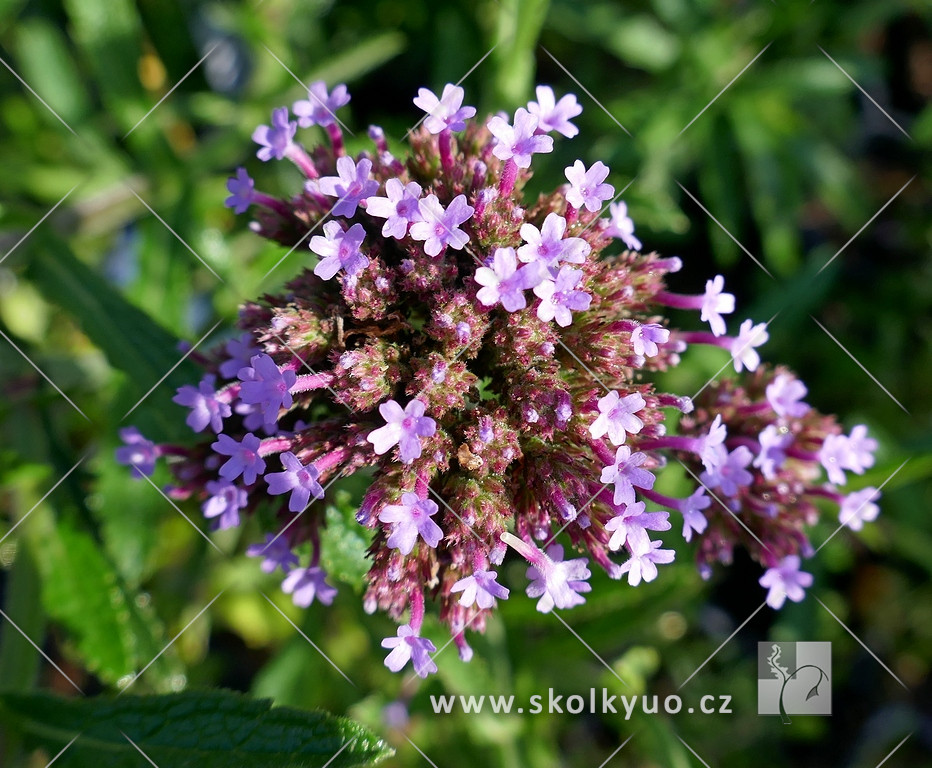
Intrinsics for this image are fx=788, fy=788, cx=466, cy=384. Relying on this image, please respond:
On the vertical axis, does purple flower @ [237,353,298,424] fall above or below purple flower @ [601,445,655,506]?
below

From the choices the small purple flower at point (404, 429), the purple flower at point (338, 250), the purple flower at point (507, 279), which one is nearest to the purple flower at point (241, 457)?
the small purple flower at point (404, 429)

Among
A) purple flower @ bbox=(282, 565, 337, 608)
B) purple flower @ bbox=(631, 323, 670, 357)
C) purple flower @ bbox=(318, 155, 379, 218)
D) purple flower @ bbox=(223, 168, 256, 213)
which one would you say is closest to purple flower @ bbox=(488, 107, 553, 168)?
purple flower @ bbox=(318, 155, 379, 218)

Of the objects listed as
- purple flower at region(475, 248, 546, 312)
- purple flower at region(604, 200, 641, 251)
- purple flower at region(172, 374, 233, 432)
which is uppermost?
purple flower at region(604, 200, 641, 251)

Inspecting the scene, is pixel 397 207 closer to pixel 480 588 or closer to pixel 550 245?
pixel 550 245

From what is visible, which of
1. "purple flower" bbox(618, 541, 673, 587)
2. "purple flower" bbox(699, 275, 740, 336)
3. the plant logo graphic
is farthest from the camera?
the plant logo graphic

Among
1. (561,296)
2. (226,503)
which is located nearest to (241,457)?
(226,503)

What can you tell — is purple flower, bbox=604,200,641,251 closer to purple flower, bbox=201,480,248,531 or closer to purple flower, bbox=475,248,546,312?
purple flower, bbox=475,248,546,312

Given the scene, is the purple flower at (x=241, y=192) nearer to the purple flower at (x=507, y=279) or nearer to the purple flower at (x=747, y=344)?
the purple flower at (x=507, y=279)
